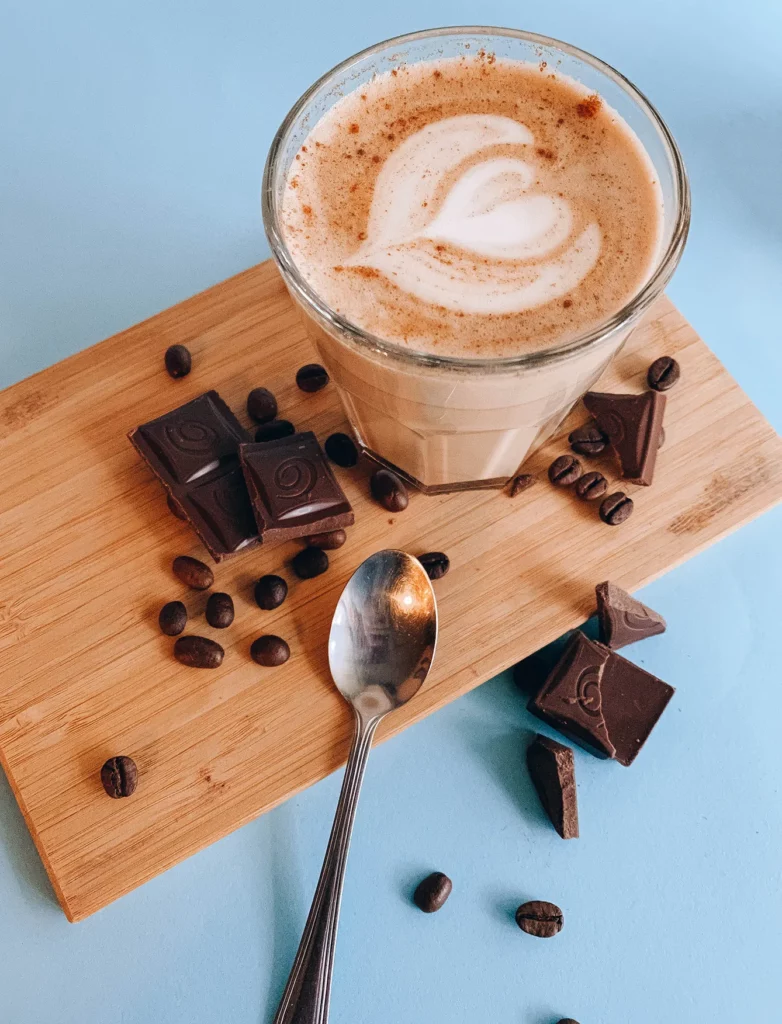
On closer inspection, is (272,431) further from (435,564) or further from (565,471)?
(565,471)

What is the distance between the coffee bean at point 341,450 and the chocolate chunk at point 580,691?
0.58 m

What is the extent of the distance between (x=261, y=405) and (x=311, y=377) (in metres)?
0.13

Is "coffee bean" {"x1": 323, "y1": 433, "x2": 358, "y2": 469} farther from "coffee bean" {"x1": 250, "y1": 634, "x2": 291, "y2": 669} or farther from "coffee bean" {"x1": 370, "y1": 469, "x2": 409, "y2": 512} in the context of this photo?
"coffee bean" {"x1": 250, "y1": 634, "x2": 291, "y2": 669}

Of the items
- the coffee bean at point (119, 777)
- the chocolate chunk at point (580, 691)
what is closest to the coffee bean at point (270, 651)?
the coffee bean at point (119, 777)

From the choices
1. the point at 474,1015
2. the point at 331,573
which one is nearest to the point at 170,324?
the point at 331,573

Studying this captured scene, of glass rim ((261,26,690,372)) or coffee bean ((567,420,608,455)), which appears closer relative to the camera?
glass rim ((261,26,690,372))

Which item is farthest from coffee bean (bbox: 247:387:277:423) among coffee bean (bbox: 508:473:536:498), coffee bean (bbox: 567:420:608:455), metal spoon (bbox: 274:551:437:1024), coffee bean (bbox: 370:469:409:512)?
coffee bean (bbox: 567:420:608:455)

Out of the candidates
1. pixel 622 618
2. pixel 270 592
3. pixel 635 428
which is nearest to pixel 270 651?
pixel 270 592

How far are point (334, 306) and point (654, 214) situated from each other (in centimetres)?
56

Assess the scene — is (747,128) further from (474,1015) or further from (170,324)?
(474,1015)

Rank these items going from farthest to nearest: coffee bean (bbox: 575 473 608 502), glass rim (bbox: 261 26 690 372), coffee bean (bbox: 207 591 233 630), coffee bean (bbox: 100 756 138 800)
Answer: coffee bean (bbox: 575 473 608 502)
coffee bean (bbox: 207 591 233 630)
coffee bean (bbox: 100 756 138 800)
glass rim (bbox: 261 26 690 372)

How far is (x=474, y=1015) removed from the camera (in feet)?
6.50

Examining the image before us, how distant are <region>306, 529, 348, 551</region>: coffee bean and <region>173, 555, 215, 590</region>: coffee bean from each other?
21 centimetres

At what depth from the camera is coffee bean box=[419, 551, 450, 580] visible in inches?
77.5
